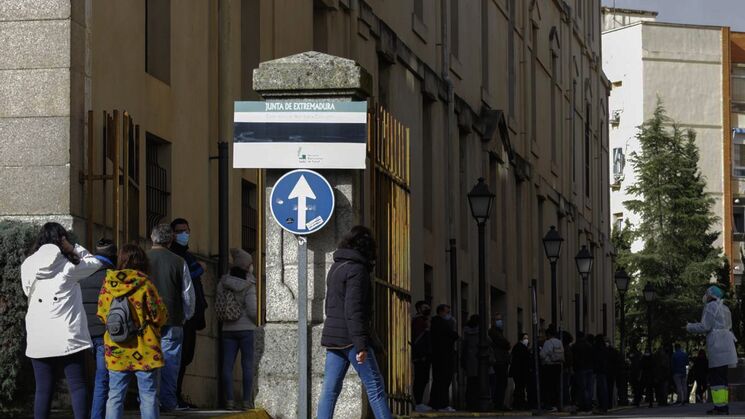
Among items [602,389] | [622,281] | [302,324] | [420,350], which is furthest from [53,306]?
[622,281]

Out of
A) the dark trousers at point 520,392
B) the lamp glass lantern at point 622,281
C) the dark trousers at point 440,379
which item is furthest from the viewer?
the lamp glass lantern at point 622,281

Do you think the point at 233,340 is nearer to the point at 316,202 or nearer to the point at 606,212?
the point at 316,202

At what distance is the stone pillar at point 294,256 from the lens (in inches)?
594

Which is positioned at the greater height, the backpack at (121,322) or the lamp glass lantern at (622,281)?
the lamp glass lantern at (622,281)

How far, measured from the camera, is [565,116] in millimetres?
52312

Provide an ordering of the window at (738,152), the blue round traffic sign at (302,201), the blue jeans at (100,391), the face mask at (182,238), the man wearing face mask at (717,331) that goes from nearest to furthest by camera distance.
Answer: the blue jeans at (100,391)
the blue round traffic sign at (302,201)
the face mask at (182,238)
the man wearing face mask at (717,331)
the window at (738,152)

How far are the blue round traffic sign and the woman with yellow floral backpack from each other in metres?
1.57

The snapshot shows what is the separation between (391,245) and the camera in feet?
54.4

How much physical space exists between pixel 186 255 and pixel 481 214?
10959 millimetres

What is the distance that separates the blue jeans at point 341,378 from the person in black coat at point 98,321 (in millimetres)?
1665

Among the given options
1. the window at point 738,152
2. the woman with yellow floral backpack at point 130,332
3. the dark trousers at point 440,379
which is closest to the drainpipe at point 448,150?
the dark trousers at point 440,379

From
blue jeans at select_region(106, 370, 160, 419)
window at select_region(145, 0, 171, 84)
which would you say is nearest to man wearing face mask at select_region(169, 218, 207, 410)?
window at select_region(145, 0, 171, 84)

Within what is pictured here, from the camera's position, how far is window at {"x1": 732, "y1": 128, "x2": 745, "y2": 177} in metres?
87.0

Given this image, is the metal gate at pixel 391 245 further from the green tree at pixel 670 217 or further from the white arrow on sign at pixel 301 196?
the green tree at pixel 670 217
